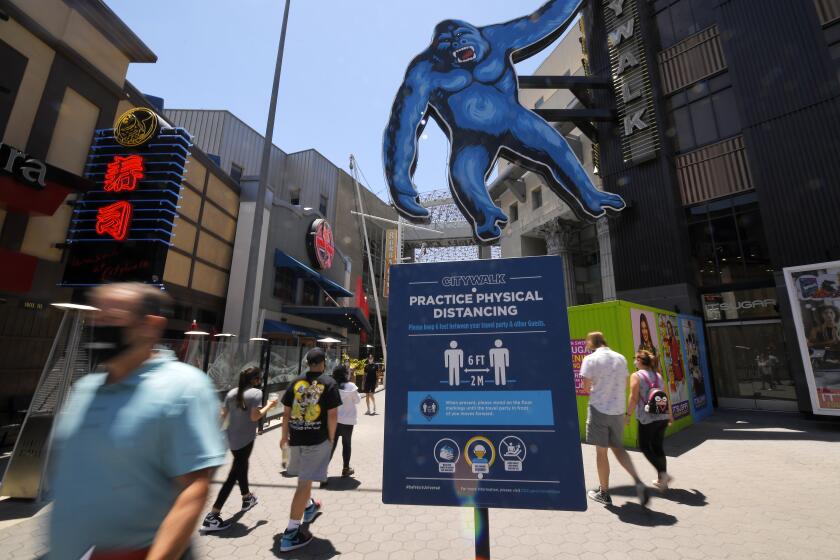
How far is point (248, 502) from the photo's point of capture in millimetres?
4836

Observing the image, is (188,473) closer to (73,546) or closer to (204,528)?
(73,546)

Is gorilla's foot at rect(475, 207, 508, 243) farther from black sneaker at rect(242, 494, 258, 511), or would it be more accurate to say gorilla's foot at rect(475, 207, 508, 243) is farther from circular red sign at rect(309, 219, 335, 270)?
circular red sign at rect(309, 219, 335, 270)

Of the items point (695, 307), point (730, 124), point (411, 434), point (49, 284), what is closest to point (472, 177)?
point (411, 434)

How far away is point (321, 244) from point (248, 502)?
20553mm

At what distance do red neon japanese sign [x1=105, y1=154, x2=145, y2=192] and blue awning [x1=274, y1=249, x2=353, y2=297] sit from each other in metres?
9.92

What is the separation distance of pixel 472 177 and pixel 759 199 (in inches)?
500

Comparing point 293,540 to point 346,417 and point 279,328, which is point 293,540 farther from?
point 279,328

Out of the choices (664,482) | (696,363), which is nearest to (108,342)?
(664,482)

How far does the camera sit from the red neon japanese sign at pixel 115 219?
32.2ft

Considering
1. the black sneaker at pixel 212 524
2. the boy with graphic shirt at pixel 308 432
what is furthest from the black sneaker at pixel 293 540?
the black sneaker at pixel 212 524

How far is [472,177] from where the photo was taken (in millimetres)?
4863

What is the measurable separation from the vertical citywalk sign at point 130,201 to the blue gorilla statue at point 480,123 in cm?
798

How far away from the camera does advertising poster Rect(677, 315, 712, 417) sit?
1056 centimetres

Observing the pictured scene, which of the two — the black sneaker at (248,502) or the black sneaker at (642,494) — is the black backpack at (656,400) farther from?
the black sneaker at (248,502)
